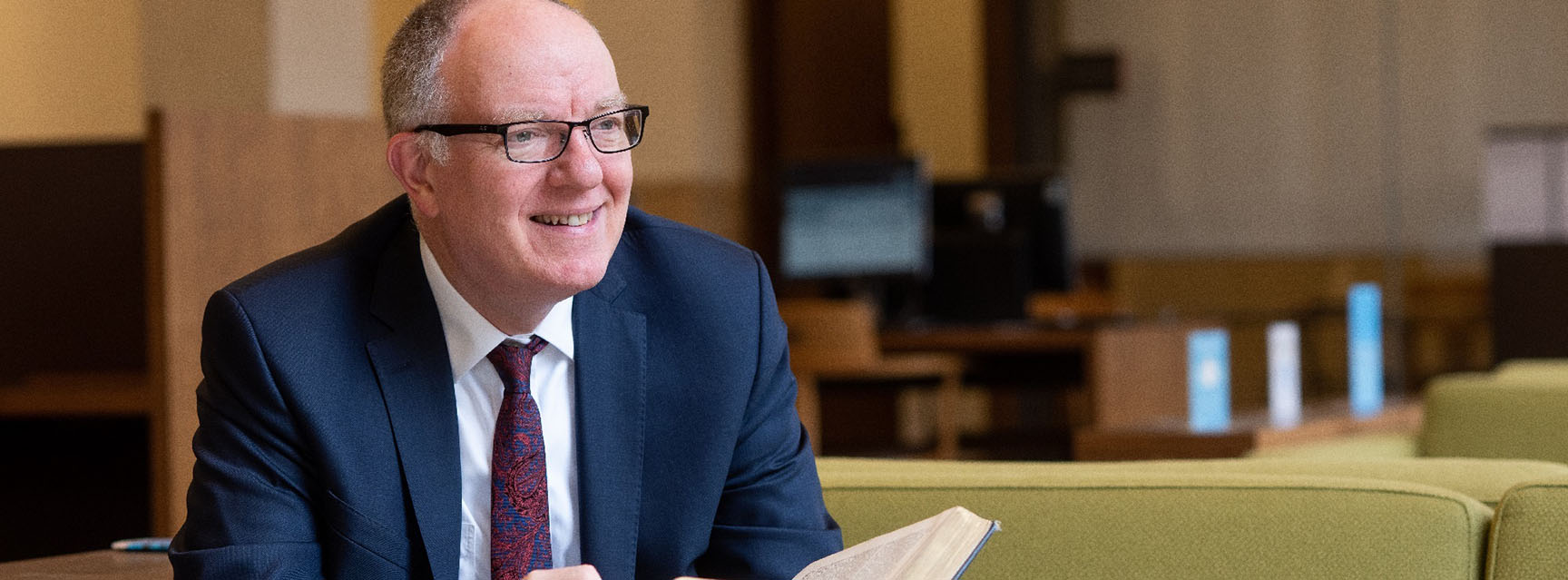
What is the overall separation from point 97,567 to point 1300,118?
286 inches

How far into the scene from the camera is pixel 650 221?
57.0 inches

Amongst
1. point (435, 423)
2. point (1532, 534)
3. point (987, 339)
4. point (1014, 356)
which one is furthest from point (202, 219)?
point (1014, 356)

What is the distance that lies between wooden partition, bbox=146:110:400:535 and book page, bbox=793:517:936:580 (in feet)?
6.24

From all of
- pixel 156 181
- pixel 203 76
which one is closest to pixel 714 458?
pixel 156 181

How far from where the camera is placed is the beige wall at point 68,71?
4918 millimetres

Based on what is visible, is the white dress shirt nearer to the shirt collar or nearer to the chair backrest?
the shirt collar

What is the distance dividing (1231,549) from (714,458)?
1.39 ft

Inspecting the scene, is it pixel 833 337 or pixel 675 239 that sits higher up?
pixel 675 239

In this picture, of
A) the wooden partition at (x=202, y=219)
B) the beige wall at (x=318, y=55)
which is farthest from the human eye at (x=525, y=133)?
the beige wall at (x=318, y=55)

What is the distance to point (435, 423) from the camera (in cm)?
129

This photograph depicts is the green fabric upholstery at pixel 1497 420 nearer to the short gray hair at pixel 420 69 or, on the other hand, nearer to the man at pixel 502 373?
the man at pixel 502 373

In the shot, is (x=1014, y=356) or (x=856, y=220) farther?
(x=1014, y=356)

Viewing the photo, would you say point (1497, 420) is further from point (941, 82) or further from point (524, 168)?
point (941, 82)

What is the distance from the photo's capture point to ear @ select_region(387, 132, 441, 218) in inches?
51.4
